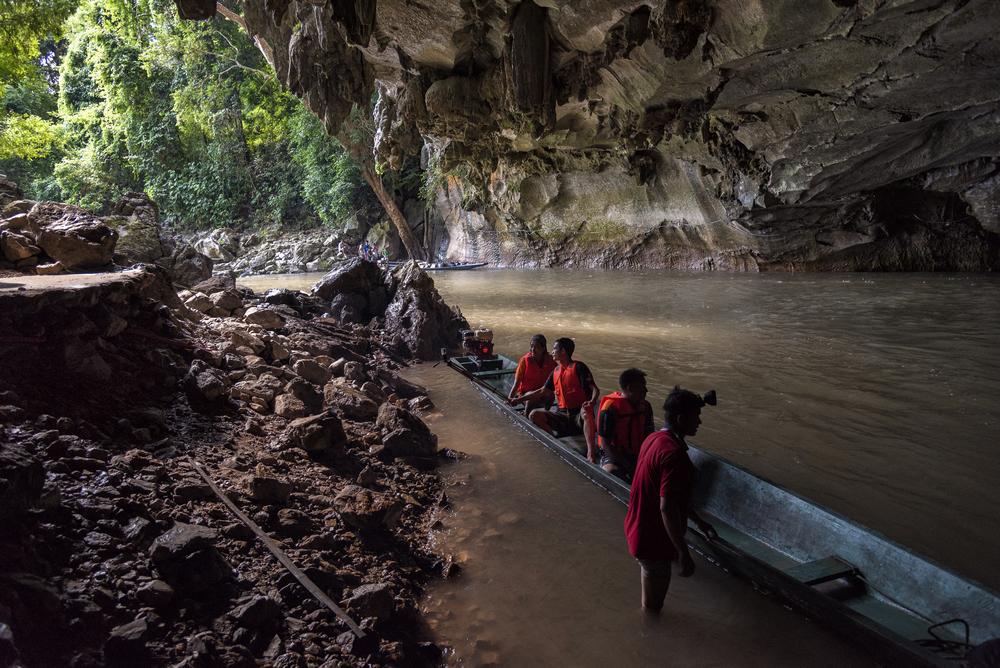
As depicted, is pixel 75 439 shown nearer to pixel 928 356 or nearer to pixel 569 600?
pixel 569 600

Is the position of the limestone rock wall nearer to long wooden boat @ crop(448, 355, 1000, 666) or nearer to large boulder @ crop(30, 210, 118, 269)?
large boulder @ crop(30, 210, 118, 269)

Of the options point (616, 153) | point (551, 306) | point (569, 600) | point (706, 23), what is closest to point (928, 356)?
point (706, 23)

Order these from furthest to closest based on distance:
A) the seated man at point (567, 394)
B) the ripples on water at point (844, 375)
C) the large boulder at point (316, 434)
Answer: the seated man at point (567, 394)
the large boulder at point (316, 434)
the ripples on water at point (844, 375)

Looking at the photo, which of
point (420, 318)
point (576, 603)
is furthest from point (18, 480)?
point (420, 318)

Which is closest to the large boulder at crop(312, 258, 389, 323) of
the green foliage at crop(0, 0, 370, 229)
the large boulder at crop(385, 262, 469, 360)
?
the large boulder at crop(385, 262, 469, 360)

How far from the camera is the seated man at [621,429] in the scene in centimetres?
471

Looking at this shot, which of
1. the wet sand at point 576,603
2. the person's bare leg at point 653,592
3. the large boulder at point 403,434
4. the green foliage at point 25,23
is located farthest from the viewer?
the green foliage at point 25,23

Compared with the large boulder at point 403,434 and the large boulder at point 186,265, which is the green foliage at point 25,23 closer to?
the large boulder at point 186,265

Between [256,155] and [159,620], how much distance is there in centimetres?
3930

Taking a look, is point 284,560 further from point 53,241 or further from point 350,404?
point 53,241

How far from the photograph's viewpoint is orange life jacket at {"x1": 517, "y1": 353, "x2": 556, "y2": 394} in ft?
23.3

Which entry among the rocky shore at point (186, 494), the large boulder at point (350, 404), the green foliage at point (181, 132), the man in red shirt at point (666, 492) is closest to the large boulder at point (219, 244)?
the green foliage at point (181, 132)

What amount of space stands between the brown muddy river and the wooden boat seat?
0.29 metres

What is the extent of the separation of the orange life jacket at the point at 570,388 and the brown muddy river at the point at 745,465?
0.62 m
